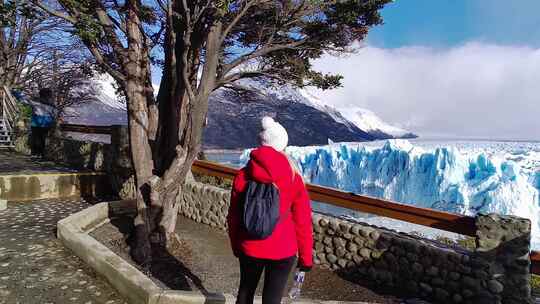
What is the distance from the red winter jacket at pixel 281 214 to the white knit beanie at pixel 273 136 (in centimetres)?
4

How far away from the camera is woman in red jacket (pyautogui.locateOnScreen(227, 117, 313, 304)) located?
94.0 inches

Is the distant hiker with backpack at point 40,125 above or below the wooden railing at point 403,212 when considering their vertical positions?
above

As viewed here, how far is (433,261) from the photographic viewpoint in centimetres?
454

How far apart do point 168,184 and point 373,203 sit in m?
3.06

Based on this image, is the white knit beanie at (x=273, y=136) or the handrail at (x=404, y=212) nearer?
the white knit beanie at (x=273, y=136)

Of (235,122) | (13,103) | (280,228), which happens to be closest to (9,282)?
(280,228)

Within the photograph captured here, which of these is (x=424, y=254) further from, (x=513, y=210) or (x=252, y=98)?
(x=513, y=210)

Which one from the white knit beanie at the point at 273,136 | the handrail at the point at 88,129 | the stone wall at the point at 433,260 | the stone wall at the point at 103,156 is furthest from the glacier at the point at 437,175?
the white knit beanie at the point at 273,136

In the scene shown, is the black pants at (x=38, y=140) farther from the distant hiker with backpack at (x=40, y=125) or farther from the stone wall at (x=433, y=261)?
the stone wall at (x=433, y=261)

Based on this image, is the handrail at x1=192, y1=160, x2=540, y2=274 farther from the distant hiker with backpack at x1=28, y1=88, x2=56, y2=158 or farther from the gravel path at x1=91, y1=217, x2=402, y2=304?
the distant hiker with backpack at x1=28, y1=88, x2=56, y2=158

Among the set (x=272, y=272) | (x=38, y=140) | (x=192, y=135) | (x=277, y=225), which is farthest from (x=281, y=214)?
(x=38, y=140)

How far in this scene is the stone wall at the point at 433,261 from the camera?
3947mm

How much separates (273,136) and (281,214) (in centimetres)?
51

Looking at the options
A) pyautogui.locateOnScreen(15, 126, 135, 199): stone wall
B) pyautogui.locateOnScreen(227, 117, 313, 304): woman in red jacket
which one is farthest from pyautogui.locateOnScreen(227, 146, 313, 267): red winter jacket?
pyautogui.locateOnScreen(15, 126, 135, 199): stone wall
